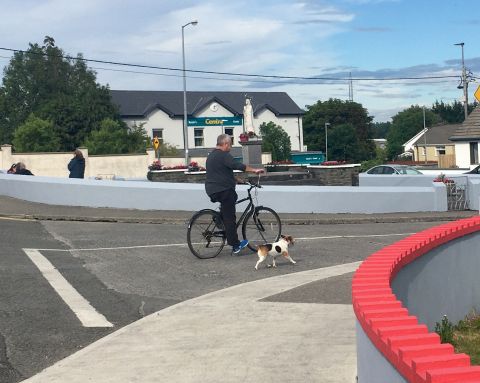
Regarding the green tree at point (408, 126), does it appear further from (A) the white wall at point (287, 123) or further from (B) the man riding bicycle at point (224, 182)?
(B) the man riding bicycle at point (224, 182)

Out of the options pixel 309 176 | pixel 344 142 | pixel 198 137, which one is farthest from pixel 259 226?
pixel 344 142

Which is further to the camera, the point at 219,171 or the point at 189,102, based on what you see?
the point at 189,102

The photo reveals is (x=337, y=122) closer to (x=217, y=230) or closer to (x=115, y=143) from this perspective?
(x=115, y=143)

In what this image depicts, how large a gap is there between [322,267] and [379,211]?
9088 mm

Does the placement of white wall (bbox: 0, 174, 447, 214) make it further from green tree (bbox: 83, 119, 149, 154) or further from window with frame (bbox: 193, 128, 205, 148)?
window with frame (bbox: 193, 128, 205, 148)

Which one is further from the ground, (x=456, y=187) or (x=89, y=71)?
(x=89, y=71)

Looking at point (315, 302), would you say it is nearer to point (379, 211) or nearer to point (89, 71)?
point (379, 211)

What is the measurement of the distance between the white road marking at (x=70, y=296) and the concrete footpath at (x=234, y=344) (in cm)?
46

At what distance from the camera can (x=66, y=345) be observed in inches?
255

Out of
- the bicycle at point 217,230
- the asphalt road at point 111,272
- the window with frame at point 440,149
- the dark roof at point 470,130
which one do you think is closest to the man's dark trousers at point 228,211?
the bicycle at point 217,230

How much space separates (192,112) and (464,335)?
83.1m

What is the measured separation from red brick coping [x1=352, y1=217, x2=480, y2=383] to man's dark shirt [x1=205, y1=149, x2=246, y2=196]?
5473mm

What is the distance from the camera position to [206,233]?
1116 cm

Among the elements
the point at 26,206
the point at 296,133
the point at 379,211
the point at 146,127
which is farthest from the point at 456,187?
the point at 296,133
